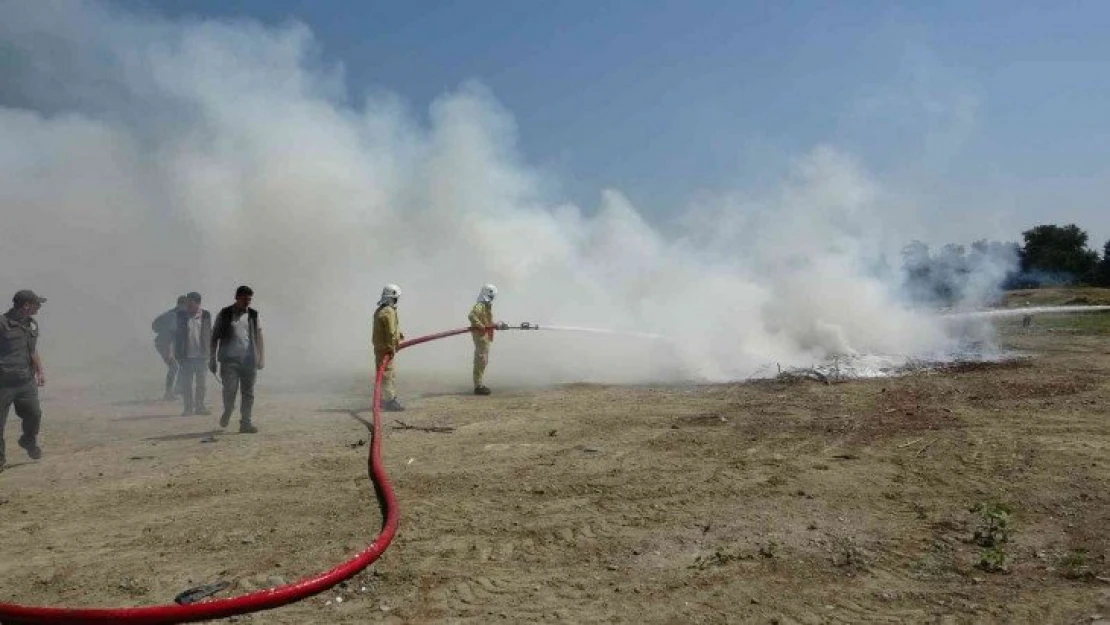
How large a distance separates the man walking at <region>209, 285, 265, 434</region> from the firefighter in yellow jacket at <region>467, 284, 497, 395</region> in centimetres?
399

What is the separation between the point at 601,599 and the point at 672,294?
15570 mm

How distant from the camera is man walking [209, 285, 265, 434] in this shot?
9242mm

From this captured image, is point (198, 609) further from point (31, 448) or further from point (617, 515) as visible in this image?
point (31, 448)

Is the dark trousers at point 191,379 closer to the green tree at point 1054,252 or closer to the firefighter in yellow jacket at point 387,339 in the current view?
the firefighter in yellow jacket at point 387,339

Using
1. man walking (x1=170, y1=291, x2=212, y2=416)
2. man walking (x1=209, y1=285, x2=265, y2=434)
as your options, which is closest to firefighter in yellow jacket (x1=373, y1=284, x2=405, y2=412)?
man walking (x1=209, y1=285, x2=265, y2=434)

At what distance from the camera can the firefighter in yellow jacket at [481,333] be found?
1255 centimetres

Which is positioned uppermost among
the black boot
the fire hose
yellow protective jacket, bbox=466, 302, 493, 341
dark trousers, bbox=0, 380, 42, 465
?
yellow protective jacket, bbox=466, 302, 493, 341

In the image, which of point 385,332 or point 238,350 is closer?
point 238,350

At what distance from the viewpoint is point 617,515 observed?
5605mm

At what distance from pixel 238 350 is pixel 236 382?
44 centimetres

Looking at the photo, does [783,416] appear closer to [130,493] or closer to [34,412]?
[130,493]

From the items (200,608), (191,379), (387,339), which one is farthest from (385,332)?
(200,608)

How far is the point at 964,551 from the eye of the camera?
4.77 m

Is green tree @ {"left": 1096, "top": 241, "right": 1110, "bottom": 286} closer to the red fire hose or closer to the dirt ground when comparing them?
the dirt ground
